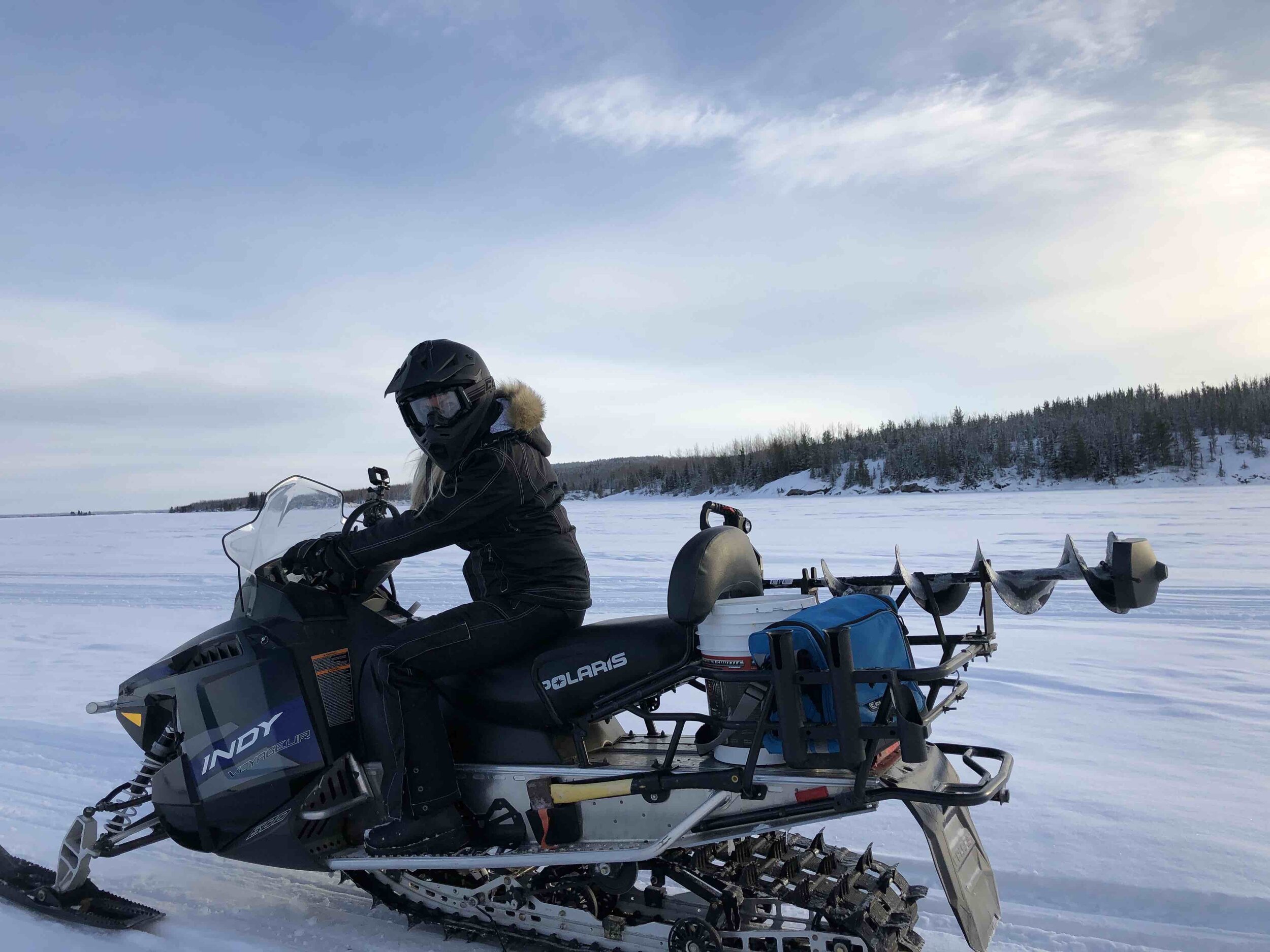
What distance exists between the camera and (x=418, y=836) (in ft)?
8.74

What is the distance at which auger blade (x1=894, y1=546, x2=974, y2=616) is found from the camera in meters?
2.55

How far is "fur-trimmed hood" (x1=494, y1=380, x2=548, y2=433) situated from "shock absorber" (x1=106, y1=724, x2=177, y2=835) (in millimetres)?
1688

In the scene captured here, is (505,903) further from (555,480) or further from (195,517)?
(195,517)

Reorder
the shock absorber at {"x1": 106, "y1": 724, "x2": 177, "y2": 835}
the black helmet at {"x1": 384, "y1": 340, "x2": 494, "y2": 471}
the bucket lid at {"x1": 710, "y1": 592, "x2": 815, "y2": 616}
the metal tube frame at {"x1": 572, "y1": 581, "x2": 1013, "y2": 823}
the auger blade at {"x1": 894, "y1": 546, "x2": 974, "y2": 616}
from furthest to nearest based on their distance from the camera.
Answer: the shock absorber at {"x1": 106, "y1": 724, "x2": 177, "y2": 835}
the black helmet at {"x1": 384, "y1": 340, "x2": 494, "y2": 471}
the auger blade at {"x1": 894, "y1": 546, "x2": 974, "y2": 616}
the bucket lid at {"x1": 710, "y1": 592, "x2": 815, "y2": 616}
the metal tube frame at {"x1": 572, "y1": 581, "x2": 1013, "y2": 823}

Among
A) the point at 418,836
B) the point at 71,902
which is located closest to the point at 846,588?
the point at 418,836

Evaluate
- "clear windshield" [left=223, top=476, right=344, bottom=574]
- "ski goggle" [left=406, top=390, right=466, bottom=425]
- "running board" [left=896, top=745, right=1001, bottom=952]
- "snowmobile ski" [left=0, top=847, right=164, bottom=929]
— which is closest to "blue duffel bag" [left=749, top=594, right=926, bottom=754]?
"running board" [left=896, top=745, right=1001, bottom=952]

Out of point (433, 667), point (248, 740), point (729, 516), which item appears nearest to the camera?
point (433, 667)

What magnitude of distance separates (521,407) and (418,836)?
1386 mm

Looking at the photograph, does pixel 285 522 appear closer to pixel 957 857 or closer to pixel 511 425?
pixel 511 425

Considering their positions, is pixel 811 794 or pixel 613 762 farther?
pixel 613 762

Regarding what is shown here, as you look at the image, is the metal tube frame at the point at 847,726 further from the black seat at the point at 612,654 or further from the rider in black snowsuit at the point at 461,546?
the rider in black snowsuit at the point at 461,546

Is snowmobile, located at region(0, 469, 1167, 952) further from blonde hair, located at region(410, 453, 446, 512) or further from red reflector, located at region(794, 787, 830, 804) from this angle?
blonde hair, located at region(410, 453, 446, 512)

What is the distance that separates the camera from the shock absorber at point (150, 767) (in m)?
3.04

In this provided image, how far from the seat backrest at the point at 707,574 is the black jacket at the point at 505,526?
1.48 feet
